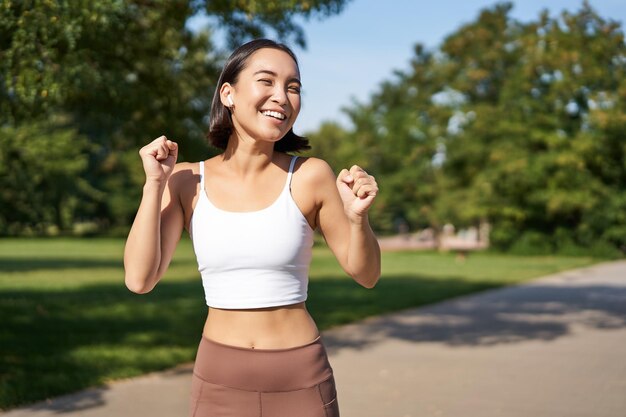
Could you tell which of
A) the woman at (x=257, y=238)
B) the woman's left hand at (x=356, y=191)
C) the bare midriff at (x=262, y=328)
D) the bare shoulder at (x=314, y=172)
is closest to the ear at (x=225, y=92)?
the woman at (x=257, y=238)

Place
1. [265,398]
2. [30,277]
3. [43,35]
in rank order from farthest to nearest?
[30,277], [43,35], [265,398]

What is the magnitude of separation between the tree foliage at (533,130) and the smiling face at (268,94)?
35648mm

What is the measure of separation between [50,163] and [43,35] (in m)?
23.4

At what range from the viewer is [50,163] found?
2925 centimetres

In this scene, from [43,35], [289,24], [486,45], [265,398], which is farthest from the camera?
[486,45]

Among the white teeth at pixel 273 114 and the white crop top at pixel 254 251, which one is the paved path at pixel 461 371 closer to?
the white crop top at pixel 254 251

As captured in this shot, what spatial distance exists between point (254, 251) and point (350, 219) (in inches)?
10.4

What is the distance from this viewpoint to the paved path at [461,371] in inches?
265

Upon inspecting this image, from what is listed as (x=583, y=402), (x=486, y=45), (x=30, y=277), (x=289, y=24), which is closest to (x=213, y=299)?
(x=583, y=402)

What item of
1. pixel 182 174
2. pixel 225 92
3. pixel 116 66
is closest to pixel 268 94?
pixel 225 92

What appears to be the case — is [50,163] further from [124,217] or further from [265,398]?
[124,217]

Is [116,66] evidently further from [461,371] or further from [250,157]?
[250,157]

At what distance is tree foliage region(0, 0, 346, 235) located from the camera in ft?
22.4

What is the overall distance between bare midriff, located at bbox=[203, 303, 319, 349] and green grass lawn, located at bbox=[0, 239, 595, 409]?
194 inches
